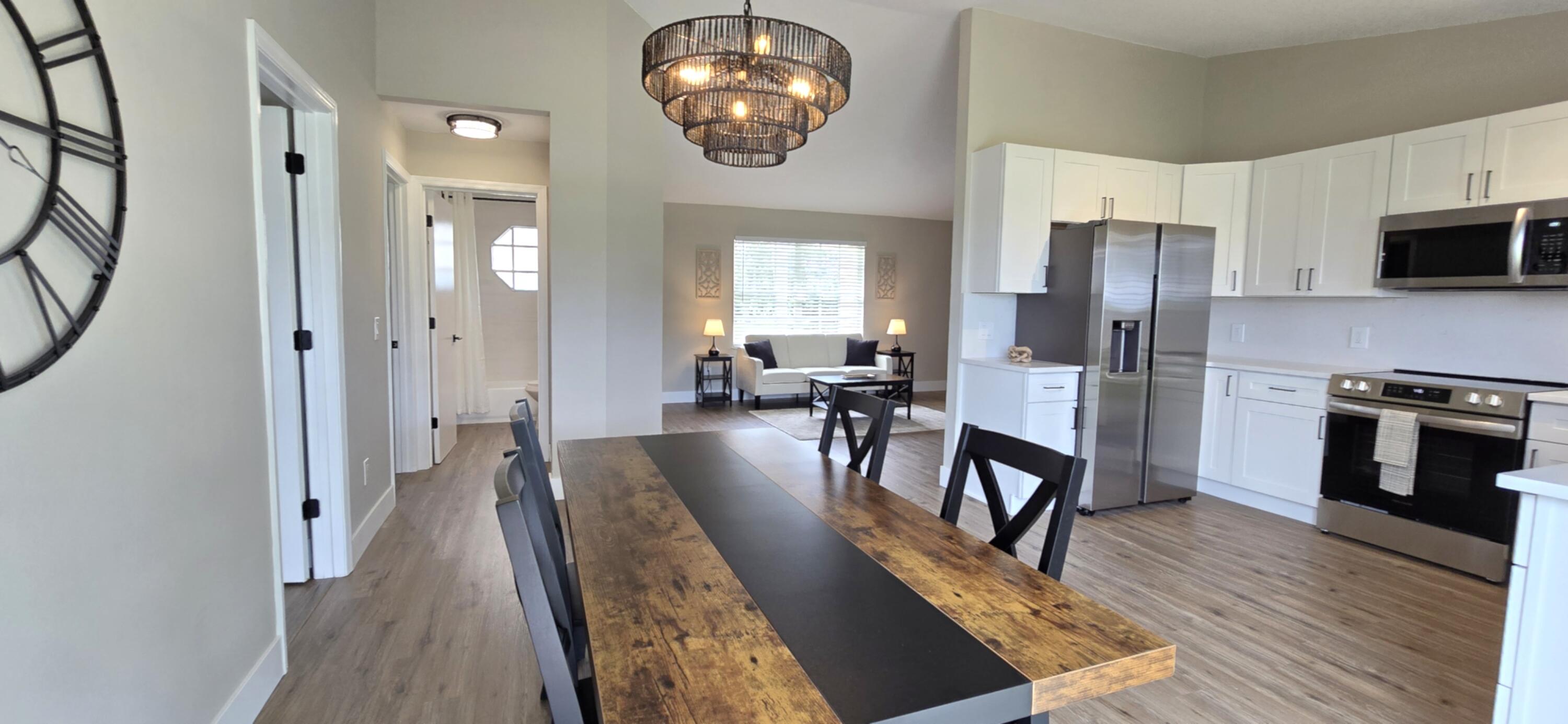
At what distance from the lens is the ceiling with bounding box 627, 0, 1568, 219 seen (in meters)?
3.60

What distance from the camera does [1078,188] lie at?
4.04 m

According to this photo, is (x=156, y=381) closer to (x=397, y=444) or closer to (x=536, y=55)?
(x=536, y=55)

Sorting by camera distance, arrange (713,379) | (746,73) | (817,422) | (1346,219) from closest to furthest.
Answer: (746,73)
(1346,219)
(817,422)
(713,379)

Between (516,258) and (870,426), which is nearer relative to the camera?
(870,426)

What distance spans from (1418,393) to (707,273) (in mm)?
6311

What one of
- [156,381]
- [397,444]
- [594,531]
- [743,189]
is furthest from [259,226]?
[743,189]

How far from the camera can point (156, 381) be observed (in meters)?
1.43

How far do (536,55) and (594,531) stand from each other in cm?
313

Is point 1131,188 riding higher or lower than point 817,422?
higher

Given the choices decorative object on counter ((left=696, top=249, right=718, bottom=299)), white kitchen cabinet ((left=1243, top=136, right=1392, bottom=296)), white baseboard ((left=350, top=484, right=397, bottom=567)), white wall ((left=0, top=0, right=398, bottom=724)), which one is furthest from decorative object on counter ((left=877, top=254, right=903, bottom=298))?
white wall ((left=0, top=0, right=398, bottom=724))

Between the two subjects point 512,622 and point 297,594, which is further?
point 297,594

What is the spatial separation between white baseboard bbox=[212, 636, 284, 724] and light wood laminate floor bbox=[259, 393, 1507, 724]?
0.04 m

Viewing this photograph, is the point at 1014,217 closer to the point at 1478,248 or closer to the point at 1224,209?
the point at 1224,209

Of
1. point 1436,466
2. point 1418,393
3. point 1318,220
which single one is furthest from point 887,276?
point 1436,466
